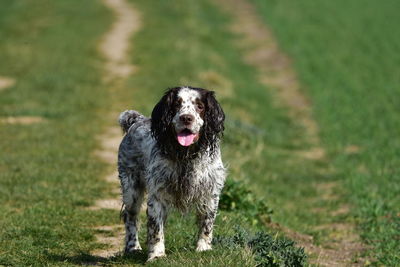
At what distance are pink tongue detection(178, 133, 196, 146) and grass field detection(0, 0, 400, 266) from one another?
1204 millimetres

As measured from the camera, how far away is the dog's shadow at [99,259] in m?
8.96

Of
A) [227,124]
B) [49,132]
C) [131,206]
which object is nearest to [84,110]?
[49,132]

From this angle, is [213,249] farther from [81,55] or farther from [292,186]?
[81,55]

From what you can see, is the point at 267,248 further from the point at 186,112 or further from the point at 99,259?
the point at 99,259

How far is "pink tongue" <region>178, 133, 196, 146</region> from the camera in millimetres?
8328

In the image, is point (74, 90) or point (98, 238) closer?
point (98, 238)

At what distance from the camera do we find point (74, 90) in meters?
24.2

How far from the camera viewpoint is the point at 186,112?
8.38 metres

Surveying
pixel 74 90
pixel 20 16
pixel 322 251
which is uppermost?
pixel 20 16

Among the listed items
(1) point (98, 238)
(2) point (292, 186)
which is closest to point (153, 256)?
(1) point (98, 238)

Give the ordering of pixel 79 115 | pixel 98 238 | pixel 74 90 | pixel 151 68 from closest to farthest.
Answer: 1. pixel 98 238
2. pixel 79 115
3. pixel 74 90
4. pixel 151 68

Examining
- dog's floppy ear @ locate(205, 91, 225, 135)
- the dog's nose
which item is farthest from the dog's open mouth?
dog's floppy ear @ locate(205, 91, 225, 135)

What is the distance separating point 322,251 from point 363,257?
64 centimetres

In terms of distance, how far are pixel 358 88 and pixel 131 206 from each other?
1953cm
